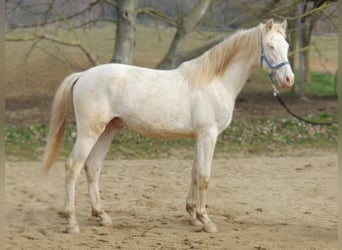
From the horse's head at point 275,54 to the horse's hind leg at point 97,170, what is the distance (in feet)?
4.74

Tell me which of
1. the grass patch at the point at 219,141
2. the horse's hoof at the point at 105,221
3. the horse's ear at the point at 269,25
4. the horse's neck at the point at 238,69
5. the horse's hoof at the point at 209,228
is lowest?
the grass patch at the point at 219,141

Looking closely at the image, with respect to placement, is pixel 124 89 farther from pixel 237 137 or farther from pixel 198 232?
pixel 237 137

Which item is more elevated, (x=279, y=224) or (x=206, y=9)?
(x=206, y=9)

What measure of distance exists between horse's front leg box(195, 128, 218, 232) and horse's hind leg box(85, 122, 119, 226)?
0.79 m

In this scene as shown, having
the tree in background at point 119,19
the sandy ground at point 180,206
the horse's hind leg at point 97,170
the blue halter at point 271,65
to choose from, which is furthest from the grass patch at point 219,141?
the blue halter at point 271,65

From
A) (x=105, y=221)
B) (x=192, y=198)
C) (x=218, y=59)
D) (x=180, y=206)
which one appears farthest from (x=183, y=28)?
(x=105, y=221)

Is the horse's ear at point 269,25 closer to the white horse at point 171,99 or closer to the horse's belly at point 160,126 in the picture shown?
the white horse at point 171,99

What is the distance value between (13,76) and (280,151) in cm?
995

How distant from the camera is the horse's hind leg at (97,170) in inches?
203

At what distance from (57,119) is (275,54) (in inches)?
75.4

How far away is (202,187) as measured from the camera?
5.02 m

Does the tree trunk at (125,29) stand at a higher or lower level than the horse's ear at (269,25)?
lower

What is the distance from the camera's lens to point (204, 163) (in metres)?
4.98

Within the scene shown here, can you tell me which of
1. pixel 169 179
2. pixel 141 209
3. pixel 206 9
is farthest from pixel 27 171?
pixel 206 9
